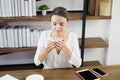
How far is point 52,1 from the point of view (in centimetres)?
244

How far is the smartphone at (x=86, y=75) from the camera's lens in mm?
1359

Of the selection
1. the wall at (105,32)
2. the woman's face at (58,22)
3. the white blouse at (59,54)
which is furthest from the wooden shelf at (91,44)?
the woman's face at (58,22)

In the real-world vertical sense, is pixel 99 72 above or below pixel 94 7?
below

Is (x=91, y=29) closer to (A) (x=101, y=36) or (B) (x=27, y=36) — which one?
(A) (x=101, y=36)

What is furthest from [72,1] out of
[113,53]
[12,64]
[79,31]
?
[12,64]

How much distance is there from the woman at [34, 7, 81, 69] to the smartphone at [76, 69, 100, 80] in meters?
0.14

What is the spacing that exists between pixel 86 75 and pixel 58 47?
0.31m

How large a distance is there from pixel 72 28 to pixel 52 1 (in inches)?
18.1

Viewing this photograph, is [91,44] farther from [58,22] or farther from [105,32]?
[58,22]

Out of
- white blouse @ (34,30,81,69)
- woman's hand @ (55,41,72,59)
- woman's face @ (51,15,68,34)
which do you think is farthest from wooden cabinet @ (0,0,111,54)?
woman's hand @ (55,41,72,59)

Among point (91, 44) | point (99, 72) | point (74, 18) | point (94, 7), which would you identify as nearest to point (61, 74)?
point (99, 72)

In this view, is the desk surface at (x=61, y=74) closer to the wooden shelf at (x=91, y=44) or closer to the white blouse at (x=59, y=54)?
the white blouse at (x=59, y=54)

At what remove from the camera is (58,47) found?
4.95ft

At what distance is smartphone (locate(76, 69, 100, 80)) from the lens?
1.36 metres
